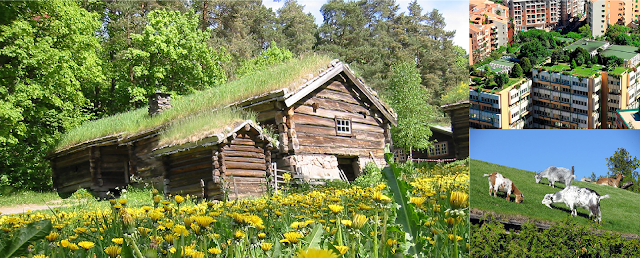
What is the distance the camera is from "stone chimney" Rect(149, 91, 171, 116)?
1238cm

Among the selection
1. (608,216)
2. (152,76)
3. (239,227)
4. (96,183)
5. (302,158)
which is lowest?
(96,183)

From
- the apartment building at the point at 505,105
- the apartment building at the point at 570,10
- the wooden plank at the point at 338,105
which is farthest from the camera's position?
the wooden plank at the point at 338,105

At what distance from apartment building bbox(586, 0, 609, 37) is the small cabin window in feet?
30.1

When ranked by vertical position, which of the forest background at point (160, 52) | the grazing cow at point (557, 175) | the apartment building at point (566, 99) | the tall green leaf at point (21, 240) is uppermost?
the forest background at point (160, 52)

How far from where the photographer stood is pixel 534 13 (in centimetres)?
242

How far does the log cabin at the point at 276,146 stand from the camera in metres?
9.05

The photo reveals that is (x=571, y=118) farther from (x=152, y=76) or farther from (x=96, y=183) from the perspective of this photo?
(x=152, y=76)

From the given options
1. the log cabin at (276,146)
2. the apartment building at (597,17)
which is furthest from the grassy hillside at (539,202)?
the log cabin at (276,146)

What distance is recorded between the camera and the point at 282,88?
9.73 meters

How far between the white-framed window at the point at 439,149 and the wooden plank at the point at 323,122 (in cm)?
1505

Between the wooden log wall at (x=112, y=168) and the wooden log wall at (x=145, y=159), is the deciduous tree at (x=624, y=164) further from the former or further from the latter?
the wooden log wall at (x=112, y=168)

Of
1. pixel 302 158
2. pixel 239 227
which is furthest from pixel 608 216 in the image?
pixel 302 158

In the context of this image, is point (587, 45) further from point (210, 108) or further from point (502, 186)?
point (210, 108)

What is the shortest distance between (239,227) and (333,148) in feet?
32.0
